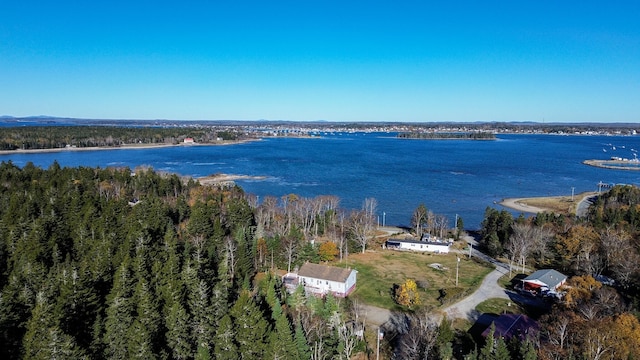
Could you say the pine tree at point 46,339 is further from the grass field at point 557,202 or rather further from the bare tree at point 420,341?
the grass field at point 557,202

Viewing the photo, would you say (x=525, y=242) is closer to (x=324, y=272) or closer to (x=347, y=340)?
(x=324, y=272)

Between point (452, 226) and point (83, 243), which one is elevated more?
point (83, 243)

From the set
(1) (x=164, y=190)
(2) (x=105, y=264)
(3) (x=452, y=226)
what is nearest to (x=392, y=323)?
(2) (x=105, y=264)

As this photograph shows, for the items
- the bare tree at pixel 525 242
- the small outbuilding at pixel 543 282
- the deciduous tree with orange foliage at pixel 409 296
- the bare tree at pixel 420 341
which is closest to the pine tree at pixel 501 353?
the bare tree at pixel 420 341

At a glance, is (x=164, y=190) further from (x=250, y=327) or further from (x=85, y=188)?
(x=250, y=327)

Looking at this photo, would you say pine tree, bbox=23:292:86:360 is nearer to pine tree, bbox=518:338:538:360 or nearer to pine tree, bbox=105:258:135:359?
pine tree, bbox=105:258:135:359

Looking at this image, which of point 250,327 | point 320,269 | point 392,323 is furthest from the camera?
point 320,269
